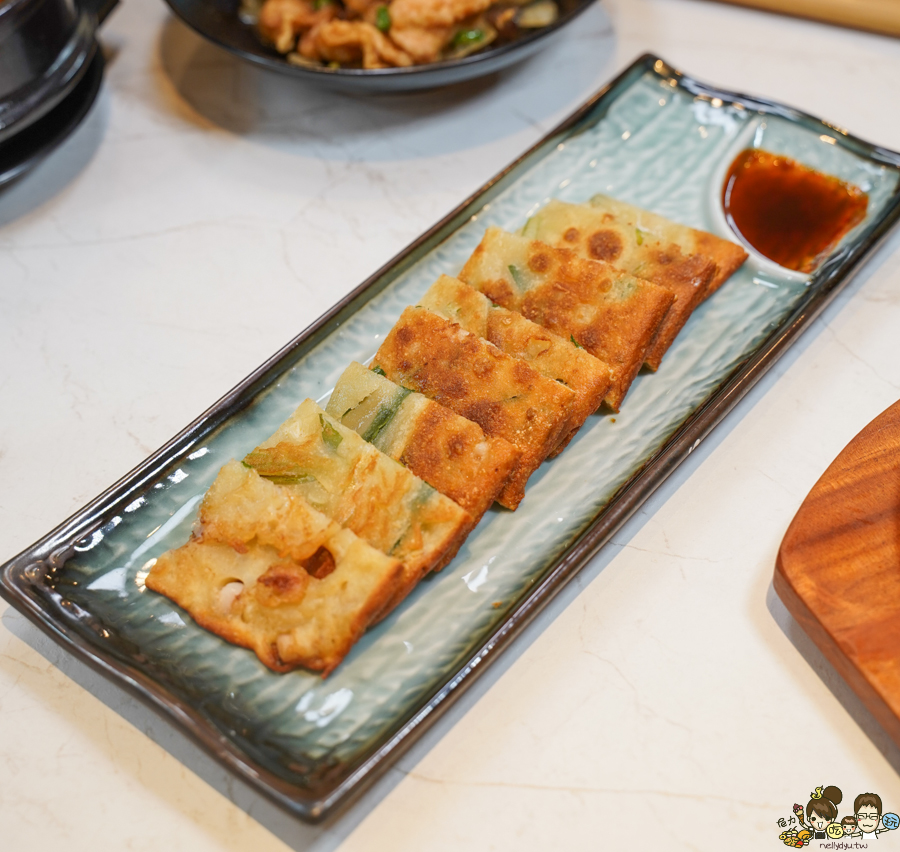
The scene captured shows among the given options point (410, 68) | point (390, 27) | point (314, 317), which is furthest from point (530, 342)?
point (390, 27)

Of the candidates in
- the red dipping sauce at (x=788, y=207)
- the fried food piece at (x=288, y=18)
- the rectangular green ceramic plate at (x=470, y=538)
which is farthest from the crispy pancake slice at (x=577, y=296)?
the fried food piece at (x=288, y=18)

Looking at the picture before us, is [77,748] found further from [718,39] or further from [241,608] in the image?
[718,39]

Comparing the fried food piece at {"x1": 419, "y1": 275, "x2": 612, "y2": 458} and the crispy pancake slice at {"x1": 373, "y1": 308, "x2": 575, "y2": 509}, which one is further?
the fried food piece at {"x1": 419, "y1": 275, "x2": 612, "y2": 458}

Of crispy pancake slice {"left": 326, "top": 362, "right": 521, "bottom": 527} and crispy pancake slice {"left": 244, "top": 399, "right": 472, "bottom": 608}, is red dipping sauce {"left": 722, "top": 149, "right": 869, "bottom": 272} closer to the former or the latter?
crispy pancake slice {"left": 326, "top": 362, "right": 521, "bottom": 527}

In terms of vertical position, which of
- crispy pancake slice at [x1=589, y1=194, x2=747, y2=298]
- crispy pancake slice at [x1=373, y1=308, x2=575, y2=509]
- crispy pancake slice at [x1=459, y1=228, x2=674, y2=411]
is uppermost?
crispy pancake slice at [x1=589, y1=194, x2=747, y2=298]

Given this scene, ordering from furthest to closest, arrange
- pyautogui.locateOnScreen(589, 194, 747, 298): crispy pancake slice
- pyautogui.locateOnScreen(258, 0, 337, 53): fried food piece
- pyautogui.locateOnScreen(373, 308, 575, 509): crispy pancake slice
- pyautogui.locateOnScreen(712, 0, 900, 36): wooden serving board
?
pyautogui.locateOnScreen(712, 0, 900, 36): wooden serving board, pyautogui.locateOnScreen(258, 0, 337, 53): fried food piece, pyautogui.locateOnScreen(589, 194, 747, 298): crispy pancake slice, pyautogui.locateOnScreen(373, 308, 575, 509): crispy pancake slice

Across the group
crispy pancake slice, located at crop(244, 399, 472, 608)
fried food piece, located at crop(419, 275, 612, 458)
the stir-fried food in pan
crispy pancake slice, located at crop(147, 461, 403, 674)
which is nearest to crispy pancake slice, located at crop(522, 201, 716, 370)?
fried food piece, located at crop(419, 275, 612, 458)
